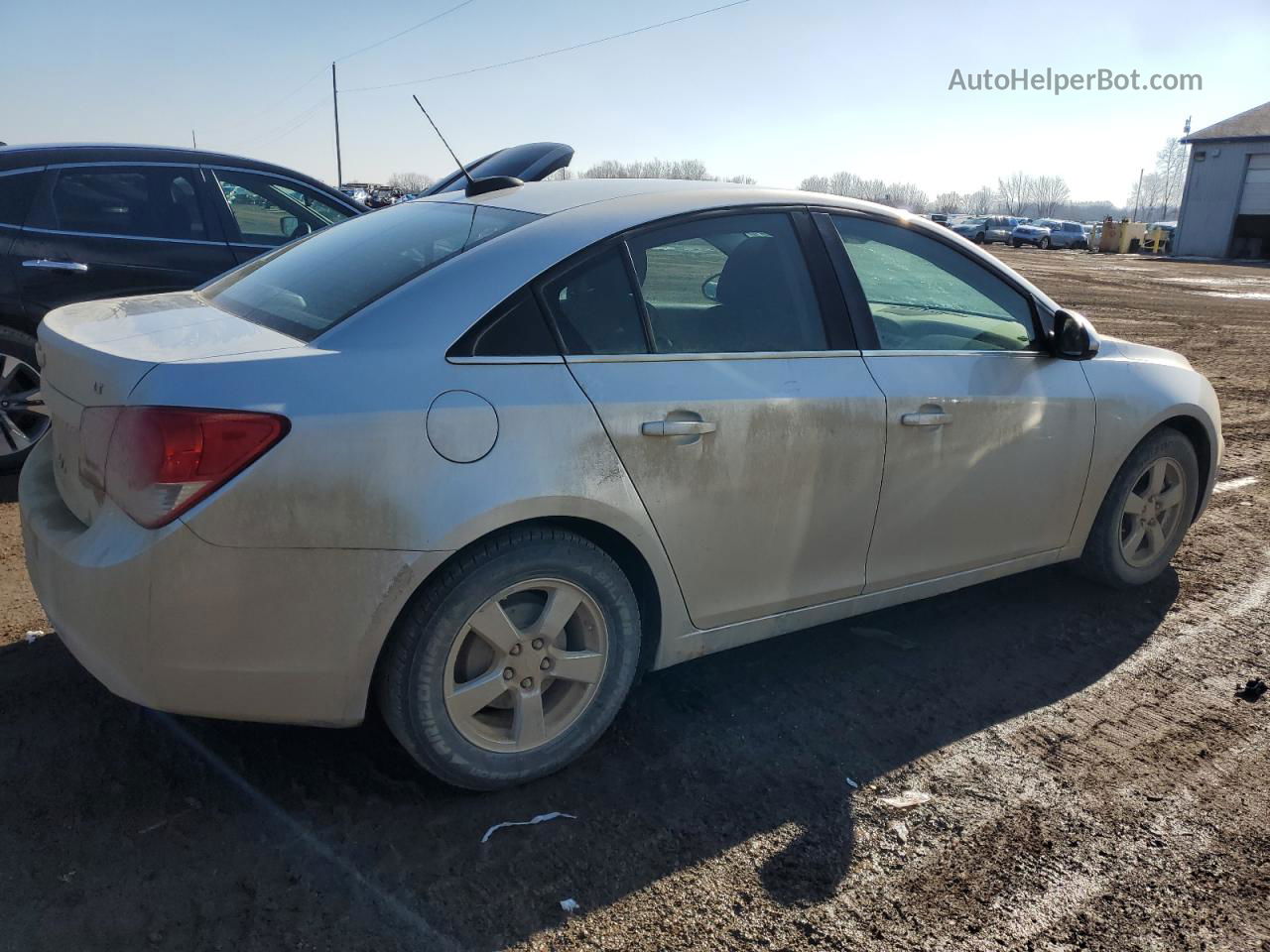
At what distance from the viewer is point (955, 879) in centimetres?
253

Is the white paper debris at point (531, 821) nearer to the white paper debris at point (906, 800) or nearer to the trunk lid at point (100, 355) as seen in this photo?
the white paper debris at point (906, 800)

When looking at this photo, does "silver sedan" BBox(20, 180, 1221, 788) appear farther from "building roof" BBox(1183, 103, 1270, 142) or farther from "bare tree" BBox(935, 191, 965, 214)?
"bare tree" BBox(935, 191, 965, 214)

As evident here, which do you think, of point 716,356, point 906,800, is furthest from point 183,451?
point 906,800

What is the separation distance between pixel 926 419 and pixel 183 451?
225 cm

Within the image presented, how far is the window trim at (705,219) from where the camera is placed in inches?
108

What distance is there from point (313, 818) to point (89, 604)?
79 centimetres

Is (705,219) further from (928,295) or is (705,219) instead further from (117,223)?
(117,223)

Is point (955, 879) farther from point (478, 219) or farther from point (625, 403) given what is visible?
point (478, 219)

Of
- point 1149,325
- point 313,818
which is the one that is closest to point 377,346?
point 313,818

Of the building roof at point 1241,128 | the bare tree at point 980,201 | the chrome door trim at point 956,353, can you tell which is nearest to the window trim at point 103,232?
the chrome door trim at point 956,353

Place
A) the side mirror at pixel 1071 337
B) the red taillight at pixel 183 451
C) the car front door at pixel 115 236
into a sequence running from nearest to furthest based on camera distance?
1. the red taillight at pixel 183 451
2. the side mirror at pixel 1071 337
3. the car front door at pixel 115 236

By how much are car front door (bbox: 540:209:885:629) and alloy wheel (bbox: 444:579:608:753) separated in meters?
0.35

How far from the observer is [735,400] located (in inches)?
115

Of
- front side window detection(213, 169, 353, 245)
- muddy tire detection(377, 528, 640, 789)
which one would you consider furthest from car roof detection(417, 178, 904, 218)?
front side window detection(213, 169, 353, 245)
